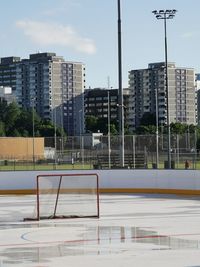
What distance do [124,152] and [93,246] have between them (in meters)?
21.5

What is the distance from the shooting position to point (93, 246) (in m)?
12.5

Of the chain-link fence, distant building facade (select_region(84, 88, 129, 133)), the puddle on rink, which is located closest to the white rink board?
the chain-link fence

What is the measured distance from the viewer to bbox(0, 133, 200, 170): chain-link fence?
107 feet

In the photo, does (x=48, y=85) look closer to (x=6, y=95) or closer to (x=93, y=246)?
(x=6, y=95)

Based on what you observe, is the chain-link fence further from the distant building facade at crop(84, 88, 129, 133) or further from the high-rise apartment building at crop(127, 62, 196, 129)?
the distant building facade at crop(84, 88, 129, 133)

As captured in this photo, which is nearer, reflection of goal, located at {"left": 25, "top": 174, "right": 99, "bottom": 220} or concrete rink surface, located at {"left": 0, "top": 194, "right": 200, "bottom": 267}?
concrete rink surface, located at {"left": 0, "top": 194, "right": 200, "bottom": 267}

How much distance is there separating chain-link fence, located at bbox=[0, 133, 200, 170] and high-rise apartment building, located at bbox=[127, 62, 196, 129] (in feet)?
346

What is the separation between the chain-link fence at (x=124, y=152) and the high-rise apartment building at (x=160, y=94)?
105 meters

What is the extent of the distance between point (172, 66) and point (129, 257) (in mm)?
156761

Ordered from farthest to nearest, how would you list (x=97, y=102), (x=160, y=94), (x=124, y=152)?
Answer: (x=97, y=102)
(x=160, y=94)
(x=124, y=152)

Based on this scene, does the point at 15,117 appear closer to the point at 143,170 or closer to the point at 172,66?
the point at 172,66

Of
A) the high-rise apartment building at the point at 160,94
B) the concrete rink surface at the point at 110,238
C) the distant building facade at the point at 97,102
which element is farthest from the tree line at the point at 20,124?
the concrete rink surface at the point at 110,238

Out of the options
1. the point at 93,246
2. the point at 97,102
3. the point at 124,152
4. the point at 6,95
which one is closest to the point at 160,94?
the point at 97,102

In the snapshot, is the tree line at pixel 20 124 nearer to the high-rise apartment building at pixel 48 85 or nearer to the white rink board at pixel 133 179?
the high-rise apartment building at pixel 48 85
